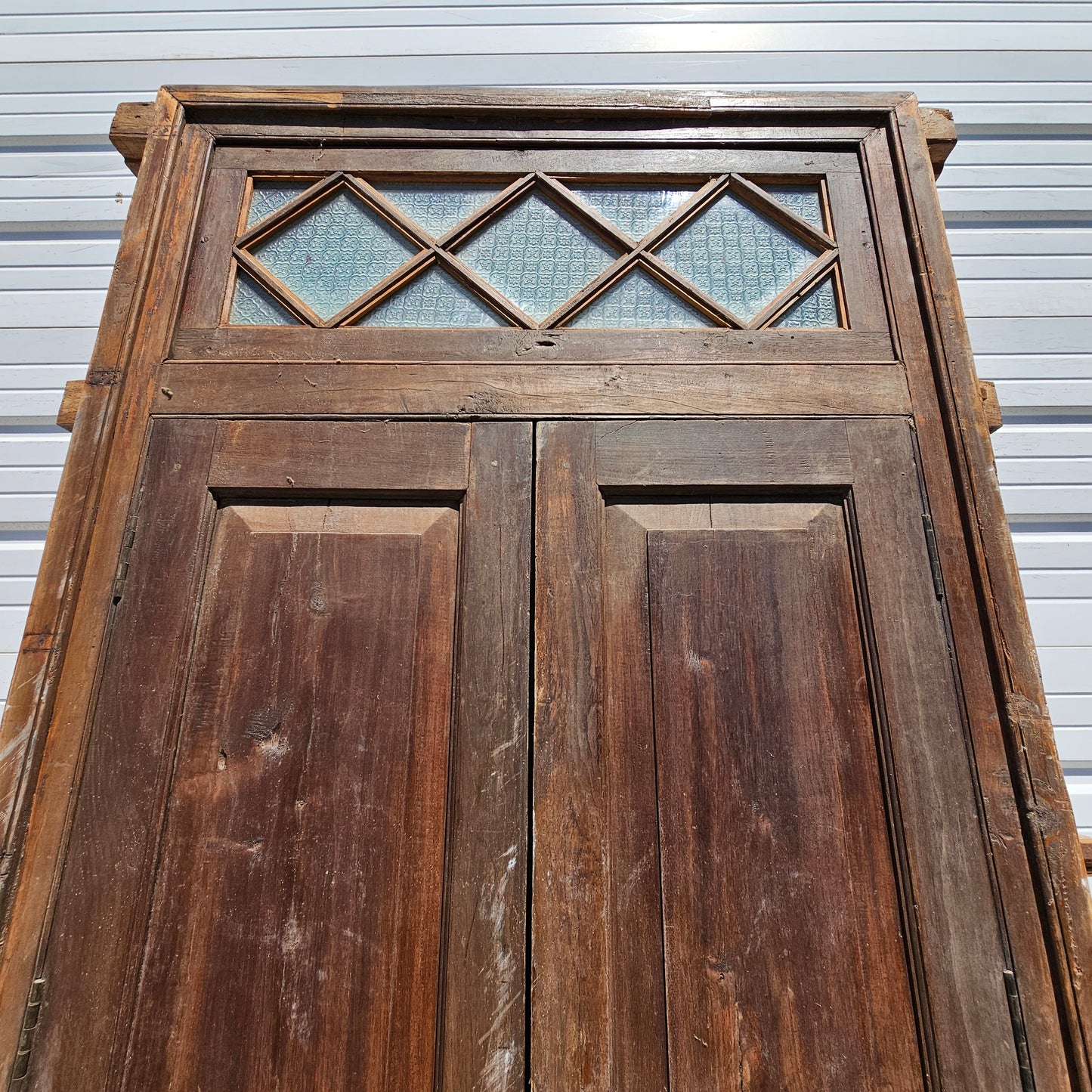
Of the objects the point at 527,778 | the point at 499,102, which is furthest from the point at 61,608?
the point at 499,102

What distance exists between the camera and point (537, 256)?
2.06 metres

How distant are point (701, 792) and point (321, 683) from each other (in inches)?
33.2

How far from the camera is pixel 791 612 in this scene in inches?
66.6

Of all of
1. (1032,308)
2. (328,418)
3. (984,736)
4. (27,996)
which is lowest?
(27,996)

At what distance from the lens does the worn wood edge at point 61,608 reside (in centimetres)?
146

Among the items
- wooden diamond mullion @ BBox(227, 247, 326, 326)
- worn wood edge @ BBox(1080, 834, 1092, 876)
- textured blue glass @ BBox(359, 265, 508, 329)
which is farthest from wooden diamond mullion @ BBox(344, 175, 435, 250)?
worn wood edge @ BBox(1080, 834, 1092, 876)

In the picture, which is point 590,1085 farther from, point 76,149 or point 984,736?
point 76,149

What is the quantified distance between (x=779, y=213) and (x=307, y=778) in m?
1.88

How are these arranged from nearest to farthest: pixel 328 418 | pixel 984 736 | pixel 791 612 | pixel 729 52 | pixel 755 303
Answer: pixel 984 736 → pixel 791 612 → pixel 328 418 → pixel 755 303 → pixel 729 52

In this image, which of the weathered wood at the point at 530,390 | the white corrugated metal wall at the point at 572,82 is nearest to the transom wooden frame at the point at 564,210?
the weathered wood at the point at 530,390

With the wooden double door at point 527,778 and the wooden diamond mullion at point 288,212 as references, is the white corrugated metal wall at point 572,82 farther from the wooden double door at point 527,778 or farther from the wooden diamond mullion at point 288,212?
the wooden double door at point 527,778

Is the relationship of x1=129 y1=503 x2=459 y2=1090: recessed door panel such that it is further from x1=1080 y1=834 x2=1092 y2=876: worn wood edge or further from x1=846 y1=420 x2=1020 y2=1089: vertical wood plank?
x1=1080 y1=834 x2=1092 y2=876: worn wood edge

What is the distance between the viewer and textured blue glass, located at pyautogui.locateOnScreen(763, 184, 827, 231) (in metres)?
2.12

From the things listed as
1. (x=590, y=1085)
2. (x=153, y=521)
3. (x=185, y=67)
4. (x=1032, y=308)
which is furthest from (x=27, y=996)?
(x=1032, y=308)
